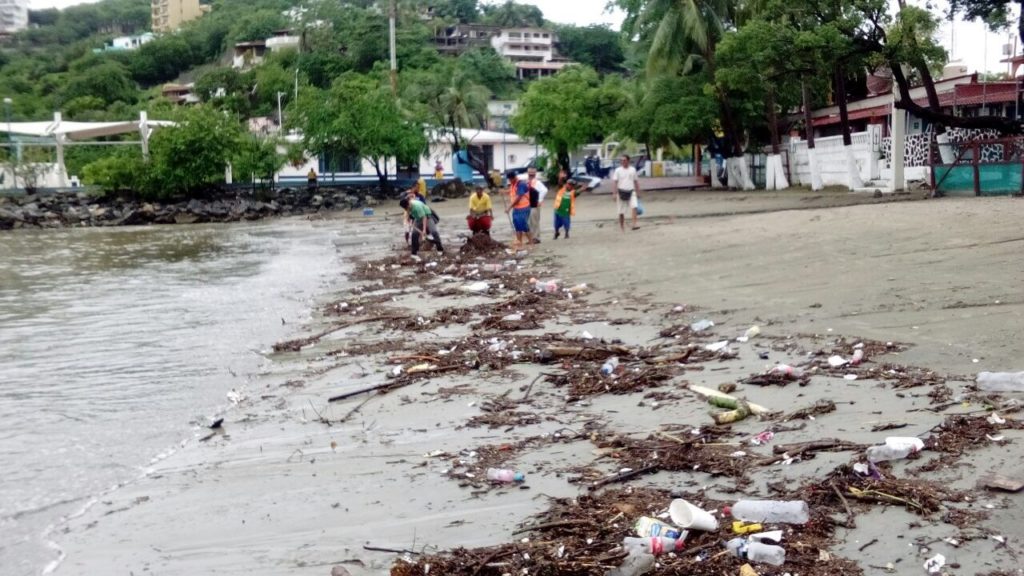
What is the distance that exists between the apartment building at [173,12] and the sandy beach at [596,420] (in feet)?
523

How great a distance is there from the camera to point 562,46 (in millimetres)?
121125

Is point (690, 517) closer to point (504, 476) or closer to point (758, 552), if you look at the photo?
point (758, 552)

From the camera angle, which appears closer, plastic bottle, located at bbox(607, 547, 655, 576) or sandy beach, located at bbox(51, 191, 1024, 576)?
plastic bottle, located at bbox(607, 547, 655, 576)

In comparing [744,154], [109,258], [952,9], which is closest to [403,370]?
[952,9]

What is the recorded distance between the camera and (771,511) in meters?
4.39

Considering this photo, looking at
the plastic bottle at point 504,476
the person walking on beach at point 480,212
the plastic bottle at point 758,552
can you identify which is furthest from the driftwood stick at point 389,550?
the person walking on beach at point 480,212

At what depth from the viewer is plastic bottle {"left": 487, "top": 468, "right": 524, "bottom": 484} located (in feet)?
18.0

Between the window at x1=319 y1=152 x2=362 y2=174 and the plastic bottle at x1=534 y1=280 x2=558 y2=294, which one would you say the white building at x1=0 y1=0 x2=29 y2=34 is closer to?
the window at x1=319 y1=152 x2=362 y2=174

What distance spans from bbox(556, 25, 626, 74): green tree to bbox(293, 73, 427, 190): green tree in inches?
2292

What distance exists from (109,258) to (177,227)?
12766 mm

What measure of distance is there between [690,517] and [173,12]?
169842mm

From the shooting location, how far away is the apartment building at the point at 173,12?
158m

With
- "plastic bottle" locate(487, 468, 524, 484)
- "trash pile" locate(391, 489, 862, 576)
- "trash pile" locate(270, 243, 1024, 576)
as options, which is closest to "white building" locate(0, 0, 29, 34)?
"trash pile" locate(270, 243, 1024, 576)

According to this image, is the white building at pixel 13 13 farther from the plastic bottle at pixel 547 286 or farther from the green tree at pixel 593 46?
the plastic bottle at pixel 547 286
